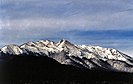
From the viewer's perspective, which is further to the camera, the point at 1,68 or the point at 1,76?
the point at 1,68

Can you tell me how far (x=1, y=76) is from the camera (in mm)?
34469

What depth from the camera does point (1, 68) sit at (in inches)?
1503

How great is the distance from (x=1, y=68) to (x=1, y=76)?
3795mm
